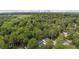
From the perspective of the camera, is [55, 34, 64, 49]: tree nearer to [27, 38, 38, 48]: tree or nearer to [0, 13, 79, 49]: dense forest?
[0, 13, 79, 49]: dense forest

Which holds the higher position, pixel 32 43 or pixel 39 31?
pixel 39 31

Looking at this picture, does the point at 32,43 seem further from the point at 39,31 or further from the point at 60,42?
the point at 60,42

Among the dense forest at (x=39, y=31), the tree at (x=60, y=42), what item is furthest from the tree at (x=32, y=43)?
the tree at (x=60, y=42)

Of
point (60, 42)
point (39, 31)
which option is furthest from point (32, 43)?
point (60, 42)

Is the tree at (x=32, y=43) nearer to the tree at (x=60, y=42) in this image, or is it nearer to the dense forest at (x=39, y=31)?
the dense forest at (x=39, y=31)

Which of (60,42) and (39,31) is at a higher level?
(39,31)

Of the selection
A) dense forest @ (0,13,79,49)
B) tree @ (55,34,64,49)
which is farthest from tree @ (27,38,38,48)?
tree @ (55,34,64,49)
